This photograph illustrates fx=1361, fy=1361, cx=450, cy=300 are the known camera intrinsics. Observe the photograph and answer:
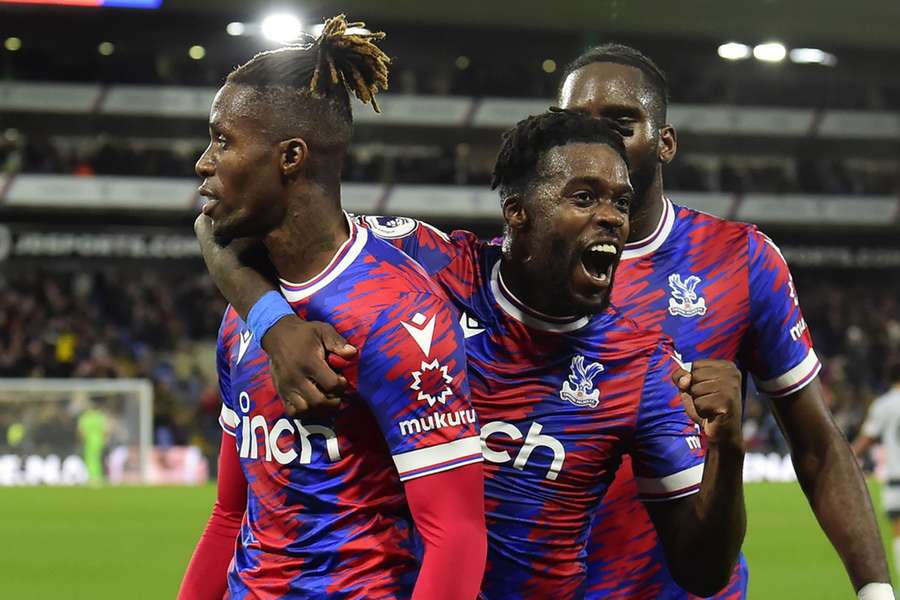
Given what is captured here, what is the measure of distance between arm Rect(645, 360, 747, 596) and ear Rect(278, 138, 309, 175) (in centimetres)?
71

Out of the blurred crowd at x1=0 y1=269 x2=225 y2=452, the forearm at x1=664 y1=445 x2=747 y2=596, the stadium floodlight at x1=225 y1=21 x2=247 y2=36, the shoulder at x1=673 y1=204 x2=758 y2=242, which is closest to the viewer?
the forearm at x1=664 y1=445 x2=747 y2=596

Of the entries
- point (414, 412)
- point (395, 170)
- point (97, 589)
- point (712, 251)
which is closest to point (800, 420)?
point (712, 251)

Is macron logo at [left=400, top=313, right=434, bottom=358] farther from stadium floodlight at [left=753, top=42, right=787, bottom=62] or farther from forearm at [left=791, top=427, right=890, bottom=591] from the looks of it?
stadium floodlight at [left=753, top=42, right=787, bottom=62]

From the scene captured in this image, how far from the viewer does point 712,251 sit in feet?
10.2

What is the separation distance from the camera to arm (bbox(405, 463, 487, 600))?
6.72 ft

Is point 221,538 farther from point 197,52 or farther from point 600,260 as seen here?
point 197,52

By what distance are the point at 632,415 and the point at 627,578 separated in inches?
20.2

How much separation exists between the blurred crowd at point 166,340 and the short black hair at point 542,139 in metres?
18.1

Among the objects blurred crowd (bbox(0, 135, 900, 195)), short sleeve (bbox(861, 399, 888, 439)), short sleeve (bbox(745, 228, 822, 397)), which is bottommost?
short sleeve (bbox(861, 399, 888, 439))

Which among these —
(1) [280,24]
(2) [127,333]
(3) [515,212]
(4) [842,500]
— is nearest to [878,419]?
(4) [842,500]

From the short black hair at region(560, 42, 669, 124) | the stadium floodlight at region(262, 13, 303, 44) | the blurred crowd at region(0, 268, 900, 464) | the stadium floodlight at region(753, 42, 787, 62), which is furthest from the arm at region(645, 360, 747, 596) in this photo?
the stadium floodlight at region(753, 42, 787, 62)

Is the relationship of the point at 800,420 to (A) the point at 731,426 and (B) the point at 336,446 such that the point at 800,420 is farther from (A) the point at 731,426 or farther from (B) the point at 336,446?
(B) the point at 336,446

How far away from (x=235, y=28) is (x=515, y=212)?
84.9 feet

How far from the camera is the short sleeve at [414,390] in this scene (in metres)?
2.07
